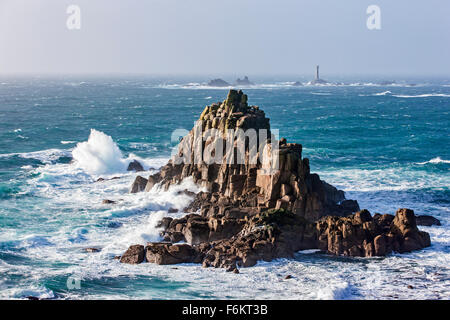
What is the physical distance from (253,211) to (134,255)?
11083mm

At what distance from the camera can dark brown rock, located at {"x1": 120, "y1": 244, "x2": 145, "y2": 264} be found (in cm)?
3953

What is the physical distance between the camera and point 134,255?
3975 centimetres

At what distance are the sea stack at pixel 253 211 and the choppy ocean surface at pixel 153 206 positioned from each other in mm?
1255

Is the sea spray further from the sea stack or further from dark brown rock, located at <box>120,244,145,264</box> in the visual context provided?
dark brown rock, located at <box>120,244,145,264</box>

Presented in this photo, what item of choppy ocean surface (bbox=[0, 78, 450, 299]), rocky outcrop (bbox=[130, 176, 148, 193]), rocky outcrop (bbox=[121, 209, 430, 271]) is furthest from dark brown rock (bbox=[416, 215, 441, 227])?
rocky outcrop (bbox=[130, 176, 148, 193])

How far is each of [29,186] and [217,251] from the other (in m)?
30.2

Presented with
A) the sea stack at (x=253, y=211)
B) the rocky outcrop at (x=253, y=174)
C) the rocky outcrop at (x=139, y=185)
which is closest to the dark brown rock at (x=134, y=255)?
the sea stack at (x=253, y=211)

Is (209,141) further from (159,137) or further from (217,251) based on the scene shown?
(159,137)

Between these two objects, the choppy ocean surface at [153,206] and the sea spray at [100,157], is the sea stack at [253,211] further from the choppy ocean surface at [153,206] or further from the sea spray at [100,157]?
the sea spray at [100,157]

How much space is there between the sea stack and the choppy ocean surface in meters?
1.25

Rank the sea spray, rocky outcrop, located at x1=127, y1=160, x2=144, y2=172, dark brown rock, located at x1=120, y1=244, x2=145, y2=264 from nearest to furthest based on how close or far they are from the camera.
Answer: dark brown rock, located at x1=120, y1=244, x2=145, y2=264 → rocky outcrop, located at x1=127, y1=160, x2=144, y2=172 → the sea spray

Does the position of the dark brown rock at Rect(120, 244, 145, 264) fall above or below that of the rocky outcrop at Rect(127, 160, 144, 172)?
below

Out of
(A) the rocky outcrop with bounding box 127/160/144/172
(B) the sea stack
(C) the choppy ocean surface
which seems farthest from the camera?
(A) the rocky outcrop with bounding box 127/160/144/172
